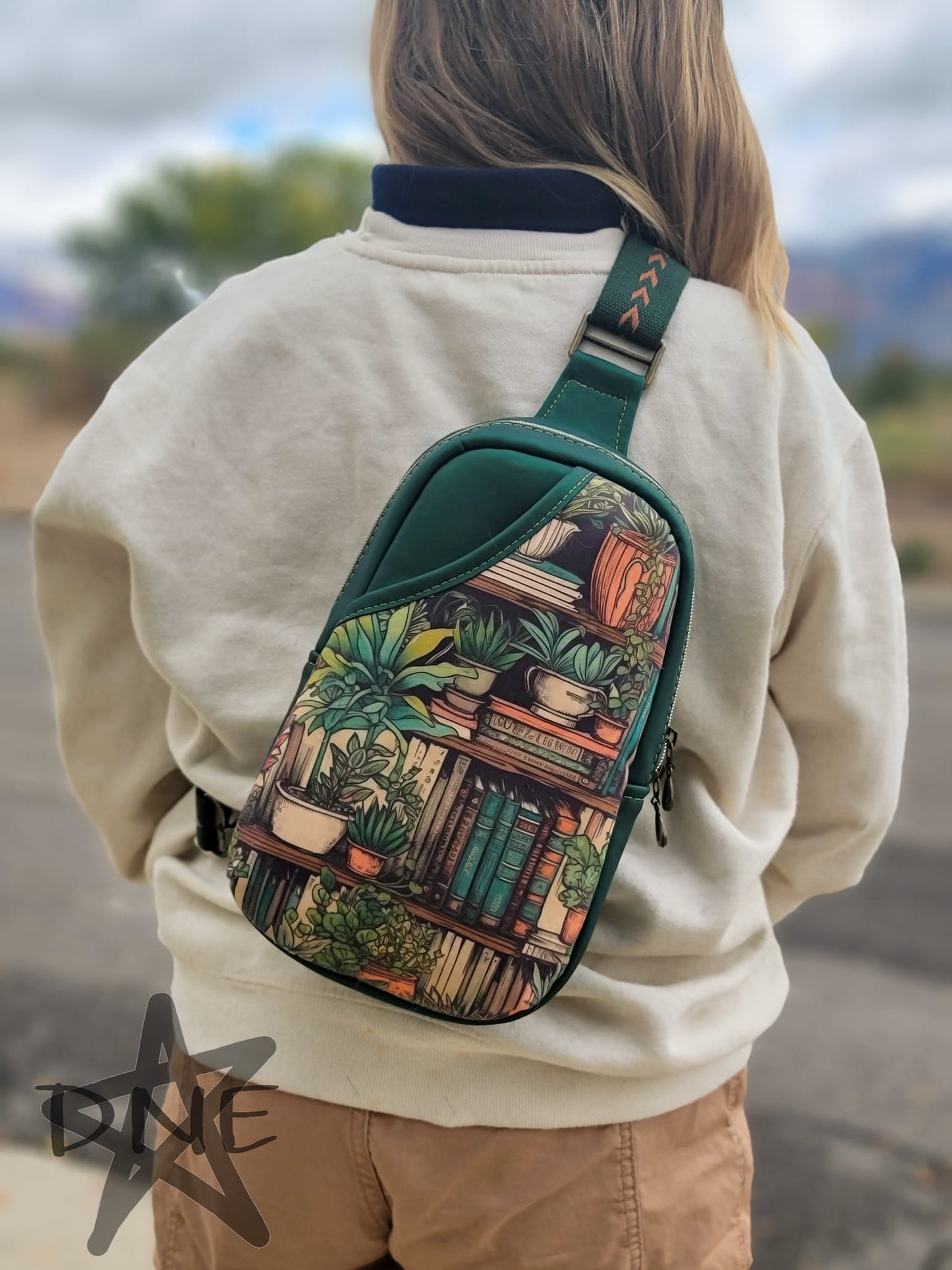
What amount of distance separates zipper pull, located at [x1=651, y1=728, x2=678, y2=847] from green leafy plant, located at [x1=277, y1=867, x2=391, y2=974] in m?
0.29

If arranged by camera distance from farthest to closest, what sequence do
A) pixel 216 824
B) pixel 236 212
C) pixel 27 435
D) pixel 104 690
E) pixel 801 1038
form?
1. pixel 236 212
2. pixel 27 435
3. pixel 801 1038
4. pixel 104 690
5. pixel 216 824

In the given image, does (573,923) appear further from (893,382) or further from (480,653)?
(893,382)

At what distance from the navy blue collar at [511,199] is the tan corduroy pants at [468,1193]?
88 cm

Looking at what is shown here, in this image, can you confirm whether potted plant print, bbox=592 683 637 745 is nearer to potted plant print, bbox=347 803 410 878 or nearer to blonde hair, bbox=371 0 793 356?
potted plant print, bbox=347 803 410 878

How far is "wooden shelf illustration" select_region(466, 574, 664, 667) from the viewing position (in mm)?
926

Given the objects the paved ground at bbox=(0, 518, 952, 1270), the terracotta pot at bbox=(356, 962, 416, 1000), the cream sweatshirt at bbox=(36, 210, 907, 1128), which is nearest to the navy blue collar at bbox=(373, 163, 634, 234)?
the cream sweatshirt at bbox=(36, 210, 907, 1128)

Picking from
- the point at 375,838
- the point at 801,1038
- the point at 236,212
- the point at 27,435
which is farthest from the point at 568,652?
the point at 236,212

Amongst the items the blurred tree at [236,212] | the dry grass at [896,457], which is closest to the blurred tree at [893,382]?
the dry grass at [896,457]

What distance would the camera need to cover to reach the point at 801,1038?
9.16ft

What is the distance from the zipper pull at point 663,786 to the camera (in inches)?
41.6

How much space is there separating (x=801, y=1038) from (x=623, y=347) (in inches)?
90.6

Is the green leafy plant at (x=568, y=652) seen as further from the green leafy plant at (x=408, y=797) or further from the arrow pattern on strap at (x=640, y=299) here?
the arrow pattern on strap at (x=640, y=299)

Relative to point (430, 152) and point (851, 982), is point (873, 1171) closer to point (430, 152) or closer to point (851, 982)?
point (851, 982)

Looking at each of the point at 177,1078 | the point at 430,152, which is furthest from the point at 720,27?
the point at 177,1078
